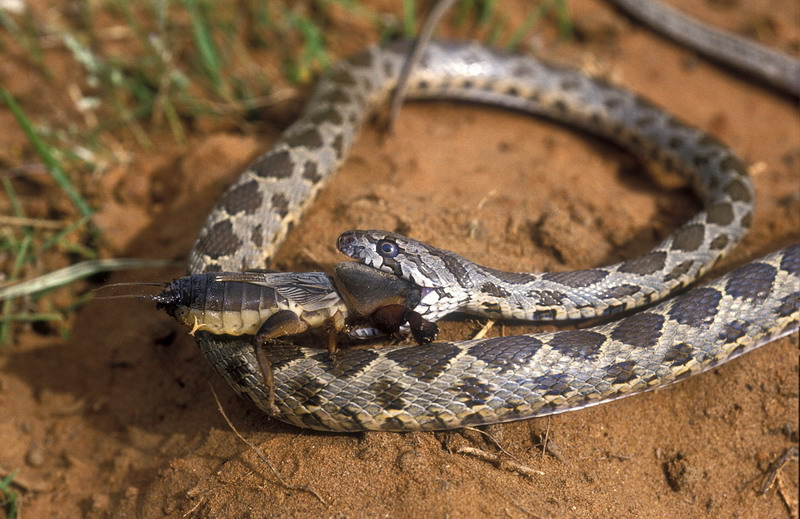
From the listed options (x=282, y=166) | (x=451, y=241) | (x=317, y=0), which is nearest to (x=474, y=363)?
(x=451, y=241)

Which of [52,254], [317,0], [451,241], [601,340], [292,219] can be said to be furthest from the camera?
[317,0]

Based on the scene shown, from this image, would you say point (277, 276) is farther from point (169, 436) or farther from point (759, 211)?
point (759, 211)

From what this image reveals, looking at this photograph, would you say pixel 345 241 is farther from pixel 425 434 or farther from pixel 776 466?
pixel 776 466

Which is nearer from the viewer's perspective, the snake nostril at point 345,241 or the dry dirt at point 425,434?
the dry dirt at point 425,434

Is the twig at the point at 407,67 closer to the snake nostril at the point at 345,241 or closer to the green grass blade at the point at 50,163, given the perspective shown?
the snake nostril at the point at 345,241

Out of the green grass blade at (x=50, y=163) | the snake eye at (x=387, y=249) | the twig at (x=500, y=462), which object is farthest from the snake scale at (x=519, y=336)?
the green grass blade at (x=50, y=163)

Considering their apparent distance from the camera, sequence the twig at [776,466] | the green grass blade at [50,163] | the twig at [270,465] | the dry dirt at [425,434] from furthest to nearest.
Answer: the green grass blade at [50,163] → the twig at [776,466] → the dry dirt at [425,434] → the twig at [270,465]

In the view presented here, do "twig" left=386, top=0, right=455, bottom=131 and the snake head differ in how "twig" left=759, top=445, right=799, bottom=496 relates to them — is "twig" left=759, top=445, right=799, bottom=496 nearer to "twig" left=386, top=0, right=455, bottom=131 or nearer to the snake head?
the snake head
